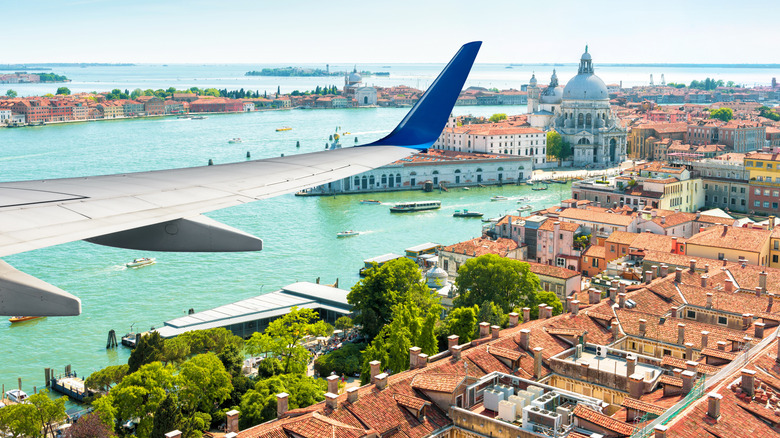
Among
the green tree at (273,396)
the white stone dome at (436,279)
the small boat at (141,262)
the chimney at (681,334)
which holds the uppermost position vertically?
the chimney at (681,334)

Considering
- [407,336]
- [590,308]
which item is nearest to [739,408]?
[590,308]

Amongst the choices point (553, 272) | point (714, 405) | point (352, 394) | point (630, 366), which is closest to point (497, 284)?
point (553, 272)

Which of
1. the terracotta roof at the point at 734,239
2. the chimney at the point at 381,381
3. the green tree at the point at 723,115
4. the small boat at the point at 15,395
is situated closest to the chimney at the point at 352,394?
the chimney at the point at 381,381

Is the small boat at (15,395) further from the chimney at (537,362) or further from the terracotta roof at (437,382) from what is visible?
the chimney at (537,362)

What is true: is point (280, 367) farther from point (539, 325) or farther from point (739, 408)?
point (739, 408)

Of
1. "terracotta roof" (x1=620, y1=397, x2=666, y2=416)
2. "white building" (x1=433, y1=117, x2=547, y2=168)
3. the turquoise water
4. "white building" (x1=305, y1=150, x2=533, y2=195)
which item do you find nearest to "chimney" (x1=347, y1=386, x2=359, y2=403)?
"terracotta roof" (x1=620, y1=397, x2=666, y2=416)

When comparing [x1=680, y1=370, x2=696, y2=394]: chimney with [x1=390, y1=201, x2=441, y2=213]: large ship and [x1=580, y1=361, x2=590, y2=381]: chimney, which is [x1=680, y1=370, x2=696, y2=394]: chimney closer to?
[x1=580, y1=361, x2=590, y2=381]: chimney

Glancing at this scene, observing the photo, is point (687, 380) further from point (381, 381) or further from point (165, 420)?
point (165, 420)
